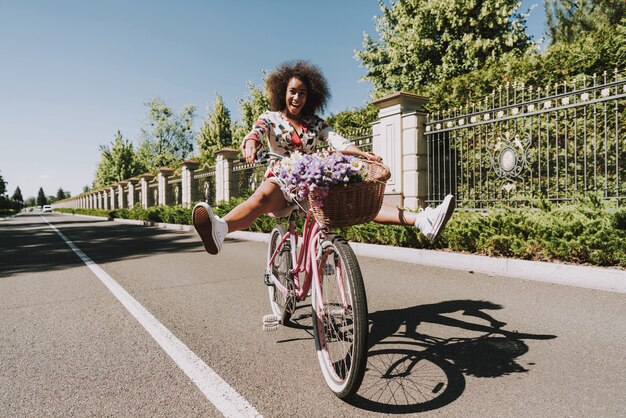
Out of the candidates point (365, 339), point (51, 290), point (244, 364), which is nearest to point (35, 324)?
point (51, 290)

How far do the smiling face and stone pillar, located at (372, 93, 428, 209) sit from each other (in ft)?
20.1

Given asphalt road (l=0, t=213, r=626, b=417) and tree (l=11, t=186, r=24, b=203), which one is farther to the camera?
tree (l=11, t=186, r=24, b=203)

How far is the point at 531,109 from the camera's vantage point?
7316mm

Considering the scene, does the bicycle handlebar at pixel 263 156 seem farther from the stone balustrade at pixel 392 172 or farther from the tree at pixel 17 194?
the tree at pixel 17 194

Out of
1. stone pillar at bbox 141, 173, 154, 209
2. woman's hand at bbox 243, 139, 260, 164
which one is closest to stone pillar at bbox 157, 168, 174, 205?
stone pillar at bbox 141, 173, 154, 209

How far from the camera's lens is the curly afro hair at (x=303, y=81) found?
346 centimetres

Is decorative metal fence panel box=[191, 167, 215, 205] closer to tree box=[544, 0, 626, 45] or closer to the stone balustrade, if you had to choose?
the stone balustrade

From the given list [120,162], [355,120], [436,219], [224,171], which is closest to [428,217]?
[436,219]

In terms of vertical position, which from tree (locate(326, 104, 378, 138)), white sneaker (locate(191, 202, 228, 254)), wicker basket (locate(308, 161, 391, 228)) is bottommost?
white sneaker (locate(191, 202, 228, 254))

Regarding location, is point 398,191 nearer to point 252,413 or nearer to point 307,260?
point 307,260

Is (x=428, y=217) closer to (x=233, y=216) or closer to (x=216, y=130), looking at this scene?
(x=233, y=216)

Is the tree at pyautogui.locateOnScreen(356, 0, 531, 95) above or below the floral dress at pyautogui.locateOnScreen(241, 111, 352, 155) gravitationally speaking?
above

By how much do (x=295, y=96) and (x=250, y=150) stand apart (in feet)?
2.23

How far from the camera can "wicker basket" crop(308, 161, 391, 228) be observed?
2.29 m
